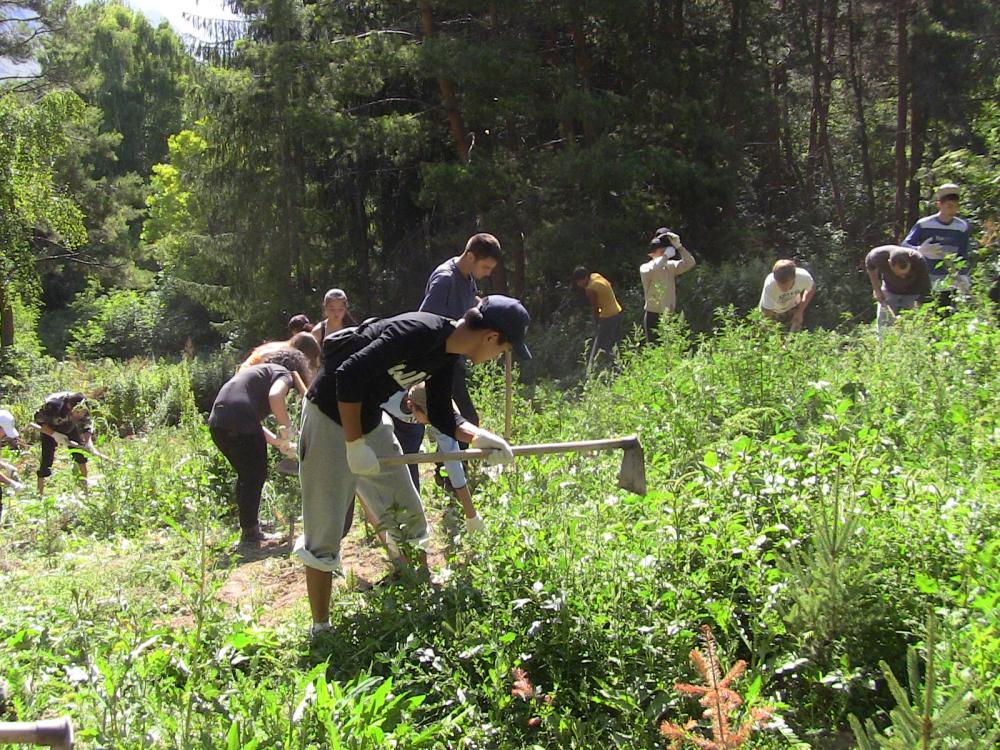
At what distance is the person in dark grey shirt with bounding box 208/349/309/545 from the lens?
5.61 meters

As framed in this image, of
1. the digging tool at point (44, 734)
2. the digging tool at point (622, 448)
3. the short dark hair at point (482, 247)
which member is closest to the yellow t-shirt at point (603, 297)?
the short dark hair at point (482, 247)

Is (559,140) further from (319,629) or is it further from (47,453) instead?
(319,629)

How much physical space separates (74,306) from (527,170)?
25793 mm

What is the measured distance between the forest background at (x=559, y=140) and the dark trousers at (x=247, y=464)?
27.7 ft

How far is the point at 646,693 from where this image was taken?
2916 mm

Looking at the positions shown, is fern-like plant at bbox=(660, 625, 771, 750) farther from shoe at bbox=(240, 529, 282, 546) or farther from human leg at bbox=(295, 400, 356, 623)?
shoe at bbox=(240, 529, 282, 546)

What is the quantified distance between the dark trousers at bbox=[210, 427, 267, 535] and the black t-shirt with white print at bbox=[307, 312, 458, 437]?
2.03 meters

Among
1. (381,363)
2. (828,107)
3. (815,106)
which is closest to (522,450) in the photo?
(381,363)

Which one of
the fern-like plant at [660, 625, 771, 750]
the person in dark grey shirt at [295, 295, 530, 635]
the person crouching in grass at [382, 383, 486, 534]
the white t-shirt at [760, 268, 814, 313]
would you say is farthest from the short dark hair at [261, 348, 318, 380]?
the white t-shirt at [760, 268, 814, 313]

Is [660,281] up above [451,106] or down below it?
below

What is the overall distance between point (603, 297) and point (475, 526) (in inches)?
218

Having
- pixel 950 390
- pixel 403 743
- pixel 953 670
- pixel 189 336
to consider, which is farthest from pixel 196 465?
pixel 189 336

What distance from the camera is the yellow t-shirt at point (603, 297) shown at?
9.09 metres

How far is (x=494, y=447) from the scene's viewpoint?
13.2 ft
